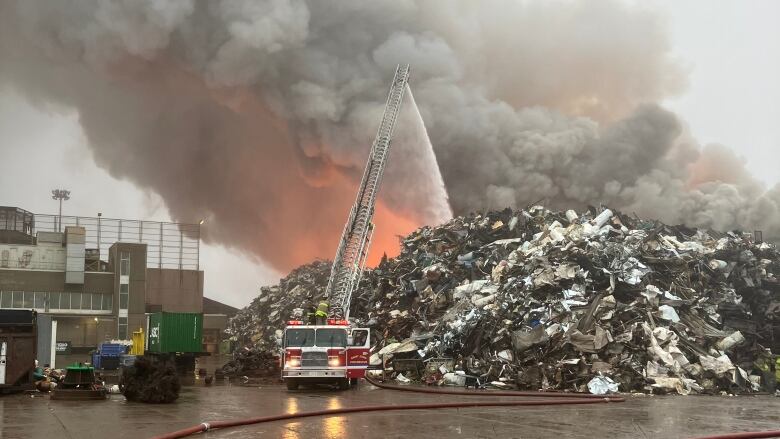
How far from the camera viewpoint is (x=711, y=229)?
35938 millimetres

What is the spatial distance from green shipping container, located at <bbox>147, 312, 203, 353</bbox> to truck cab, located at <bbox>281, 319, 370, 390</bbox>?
33.4 feet

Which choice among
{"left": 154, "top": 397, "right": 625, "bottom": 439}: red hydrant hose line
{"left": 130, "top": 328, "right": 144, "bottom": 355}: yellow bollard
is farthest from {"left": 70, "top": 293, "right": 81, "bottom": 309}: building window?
{"left": 154, "top": 397, "right": 625, "bottom": 439}: red hydrant hose line

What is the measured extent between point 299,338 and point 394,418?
8.38 meters

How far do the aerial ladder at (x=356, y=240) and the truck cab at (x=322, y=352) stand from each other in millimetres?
6206

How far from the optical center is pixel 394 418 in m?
14.0

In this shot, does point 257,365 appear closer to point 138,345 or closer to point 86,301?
point 138,345

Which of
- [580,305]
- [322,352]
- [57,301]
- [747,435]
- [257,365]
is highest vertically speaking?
[57,301]

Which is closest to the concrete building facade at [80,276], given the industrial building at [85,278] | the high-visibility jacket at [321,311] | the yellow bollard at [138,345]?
the industrial building at [85,278]

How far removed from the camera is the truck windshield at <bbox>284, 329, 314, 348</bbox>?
21.8 metres

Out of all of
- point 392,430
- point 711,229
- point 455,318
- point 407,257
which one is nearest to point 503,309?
point 455,318

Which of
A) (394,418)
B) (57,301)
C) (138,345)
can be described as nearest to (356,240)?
(138,345)

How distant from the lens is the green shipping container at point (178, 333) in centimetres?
3067

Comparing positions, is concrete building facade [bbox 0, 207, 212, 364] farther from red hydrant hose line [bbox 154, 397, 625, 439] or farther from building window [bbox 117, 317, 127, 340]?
red hydrant hose line [bbox 154, 397, 625, 439]

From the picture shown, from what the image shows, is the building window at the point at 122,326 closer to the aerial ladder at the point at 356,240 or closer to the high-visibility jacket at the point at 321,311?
the aerial ladder at the point at 356,240
